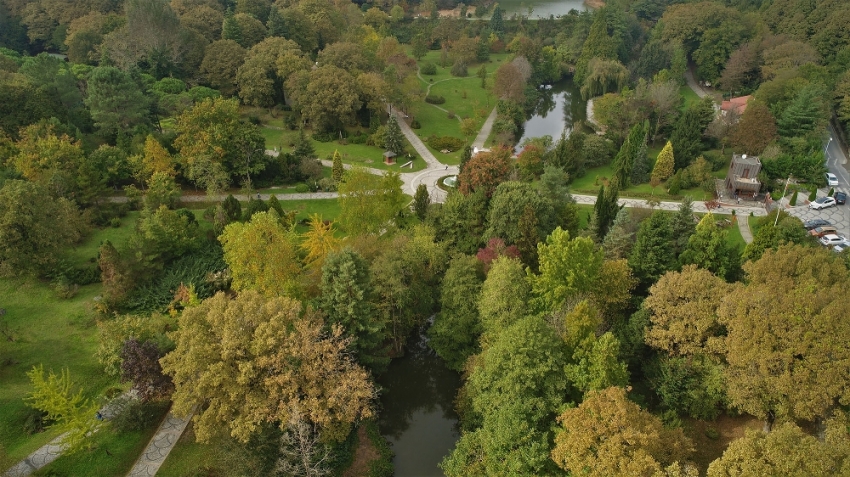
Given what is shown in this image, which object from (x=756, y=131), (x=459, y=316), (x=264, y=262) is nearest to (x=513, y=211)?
(x=459, y=316)

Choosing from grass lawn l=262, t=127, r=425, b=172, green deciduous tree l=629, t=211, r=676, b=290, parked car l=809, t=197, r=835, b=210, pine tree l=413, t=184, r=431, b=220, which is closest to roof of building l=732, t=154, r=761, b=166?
parked car l=809, t=197, r=835, b=210

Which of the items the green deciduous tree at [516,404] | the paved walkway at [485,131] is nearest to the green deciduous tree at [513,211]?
the green deciduous tree at [516,404]

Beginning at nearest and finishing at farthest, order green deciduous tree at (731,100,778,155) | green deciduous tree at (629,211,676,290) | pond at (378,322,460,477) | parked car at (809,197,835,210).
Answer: pond at (378,322,460,477) → green deciduous tree at (629,211,676,290) → parked car at (809,197,835,210) → green deciduous tree at (731,100,778,155)

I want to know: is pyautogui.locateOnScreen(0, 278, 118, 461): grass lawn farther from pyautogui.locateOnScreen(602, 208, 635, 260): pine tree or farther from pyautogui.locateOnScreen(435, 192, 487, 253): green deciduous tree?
pyautogui.locateOnScreen(602, 208, 635, 260): pine tree

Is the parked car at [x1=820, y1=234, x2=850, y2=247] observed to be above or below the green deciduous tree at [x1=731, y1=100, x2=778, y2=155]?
below

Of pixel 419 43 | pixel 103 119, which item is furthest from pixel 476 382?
pixel 419 43

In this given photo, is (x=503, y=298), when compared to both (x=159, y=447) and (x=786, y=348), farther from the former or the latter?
(x=159, y=447)
